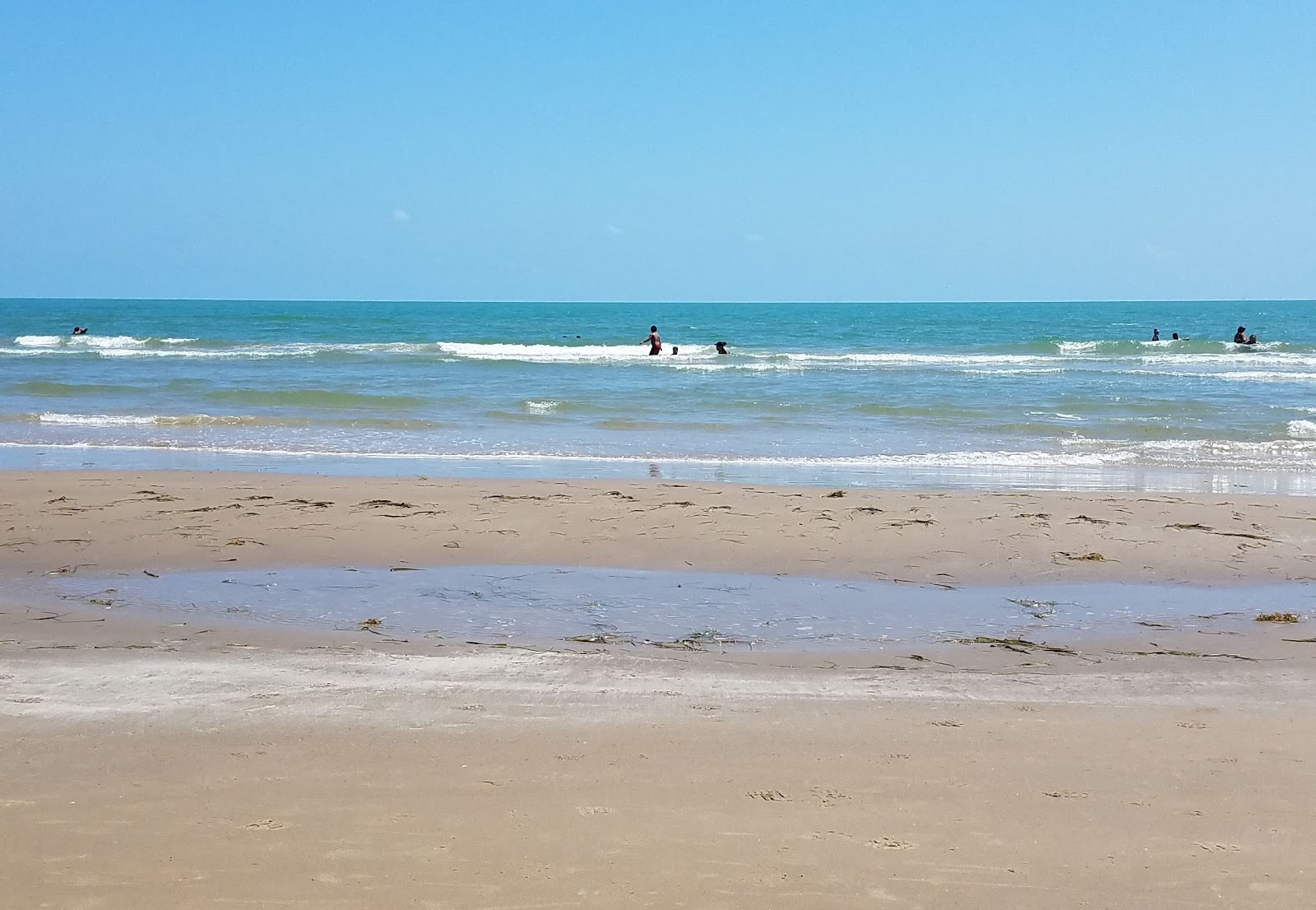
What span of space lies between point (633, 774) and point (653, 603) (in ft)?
9.03

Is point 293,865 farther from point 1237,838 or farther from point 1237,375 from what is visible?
point 1237,375

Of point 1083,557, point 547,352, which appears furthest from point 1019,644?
point 547,352

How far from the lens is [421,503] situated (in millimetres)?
9664

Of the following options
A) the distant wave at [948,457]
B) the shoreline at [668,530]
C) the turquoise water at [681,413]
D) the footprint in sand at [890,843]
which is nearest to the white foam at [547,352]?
the turquoise water at [681,413]

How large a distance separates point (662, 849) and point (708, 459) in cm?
1022

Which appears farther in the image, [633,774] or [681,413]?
[681,413]

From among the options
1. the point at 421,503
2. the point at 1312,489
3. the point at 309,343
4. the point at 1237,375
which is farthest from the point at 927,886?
the point at 309,343

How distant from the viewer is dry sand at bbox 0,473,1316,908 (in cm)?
318

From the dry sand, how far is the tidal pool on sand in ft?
1.42

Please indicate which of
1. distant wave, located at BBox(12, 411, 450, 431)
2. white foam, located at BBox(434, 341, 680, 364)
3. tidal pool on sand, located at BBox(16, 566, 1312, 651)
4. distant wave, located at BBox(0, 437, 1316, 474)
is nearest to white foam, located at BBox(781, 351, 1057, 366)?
white foam, located at BBox(434, 341, 680, 364)

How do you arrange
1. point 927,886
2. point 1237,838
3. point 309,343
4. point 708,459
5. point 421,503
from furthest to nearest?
point 309,343 < point 708,459 < point 421,503 < point 1237,838 < point 927,886

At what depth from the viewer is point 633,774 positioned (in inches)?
155

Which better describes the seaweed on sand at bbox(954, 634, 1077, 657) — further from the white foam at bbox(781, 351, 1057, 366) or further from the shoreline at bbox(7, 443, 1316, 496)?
the white foam at bbox(781, 351, 1057, 366)

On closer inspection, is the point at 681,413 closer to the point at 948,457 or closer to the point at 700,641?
the point at 948,457
